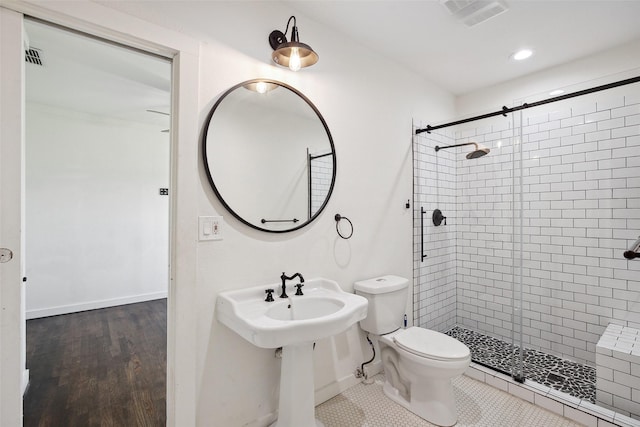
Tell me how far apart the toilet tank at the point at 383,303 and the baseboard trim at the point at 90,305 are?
359 cm

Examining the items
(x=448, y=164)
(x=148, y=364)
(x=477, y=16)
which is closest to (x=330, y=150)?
(x=477, y=16)

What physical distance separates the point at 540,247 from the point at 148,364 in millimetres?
3580

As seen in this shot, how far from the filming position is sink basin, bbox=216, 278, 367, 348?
4.19ft

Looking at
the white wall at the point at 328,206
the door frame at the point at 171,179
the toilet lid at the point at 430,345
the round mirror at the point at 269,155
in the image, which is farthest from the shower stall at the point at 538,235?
the door frame at the point at 171,179

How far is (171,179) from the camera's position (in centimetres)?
148

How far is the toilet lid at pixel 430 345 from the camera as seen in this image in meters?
1.79

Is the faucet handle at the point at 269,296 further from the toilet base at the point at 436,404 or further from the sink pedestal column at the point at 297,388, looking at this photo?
the toilet base at the point at 436,404

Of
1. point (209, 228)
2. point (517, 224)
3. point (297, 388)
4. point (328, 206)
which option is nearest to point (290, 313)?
point (297, 388)

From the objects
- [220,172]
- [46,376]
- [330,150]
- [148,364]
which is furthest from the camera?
[148,364]

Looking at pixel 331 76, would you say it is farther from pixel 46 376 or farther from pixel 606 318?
pixel 46 376

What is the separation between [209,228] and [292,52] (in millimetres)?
1073

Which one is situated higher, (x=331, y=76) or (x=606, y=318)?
(x=331, y=76)

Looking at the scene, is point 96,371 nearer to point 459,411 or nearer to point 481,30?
point 459,411

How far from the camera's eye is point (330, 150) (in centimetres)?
206
